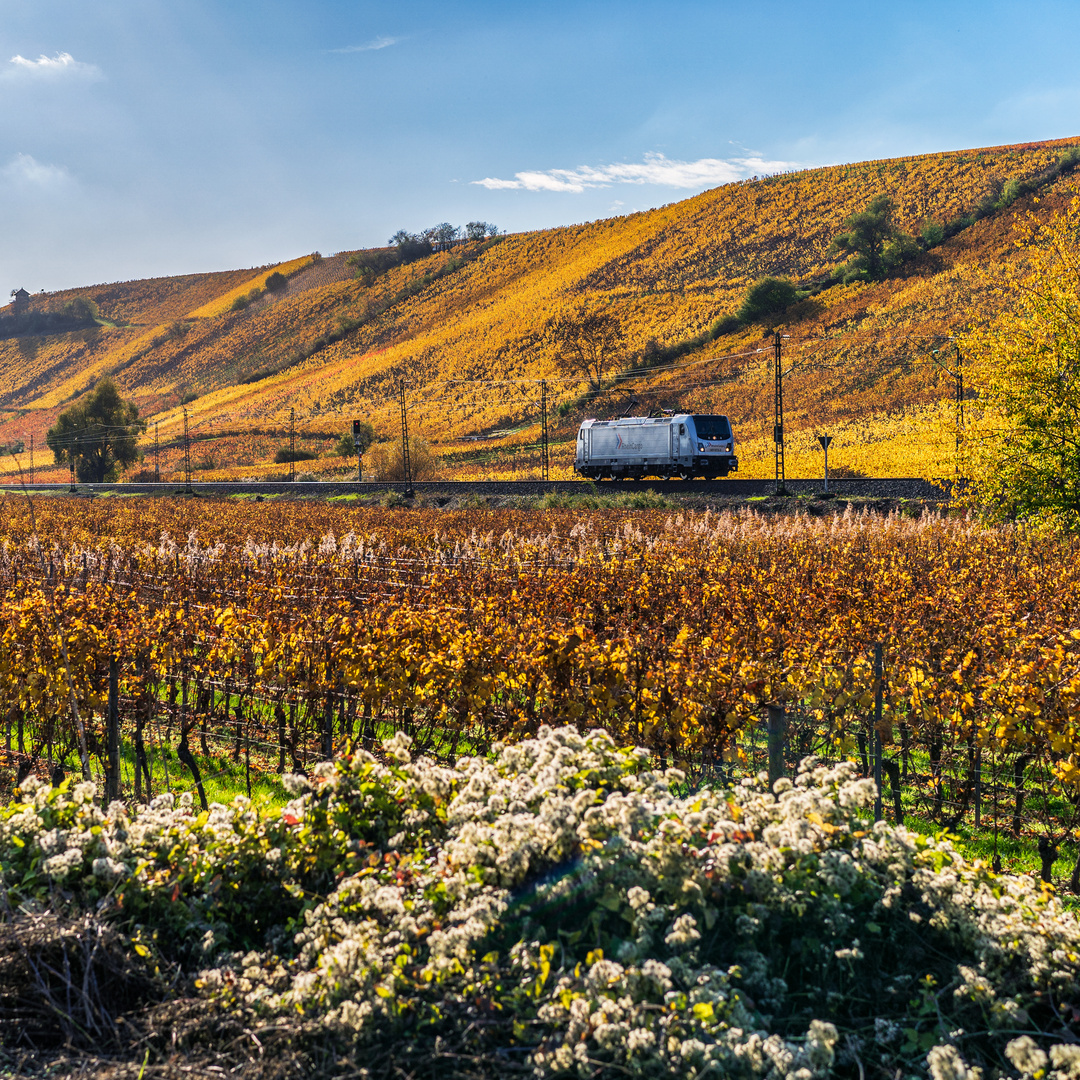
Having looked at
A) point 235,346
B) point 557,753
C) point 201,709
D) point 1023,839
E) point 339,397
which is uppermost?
point 235,346

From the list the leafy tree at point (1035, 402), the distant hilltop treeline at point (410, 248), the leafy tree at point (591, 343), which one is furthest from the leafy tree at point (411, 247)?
the leafy tree at point (1035, 402)

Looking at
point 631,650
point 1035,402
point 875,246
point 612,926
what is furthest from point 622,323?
point 612,926

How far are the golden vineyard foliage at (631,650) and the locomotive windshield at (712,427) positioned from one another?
2625 centimetres

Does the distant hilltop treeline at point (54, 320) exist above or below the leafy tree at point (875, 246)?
above

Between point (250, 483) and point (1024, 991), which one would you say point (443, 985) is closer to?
point (1024, 991)

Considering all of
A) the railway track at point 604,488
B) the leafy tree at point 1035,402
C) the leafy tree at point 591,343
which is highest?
the leafy tree at point 591,343

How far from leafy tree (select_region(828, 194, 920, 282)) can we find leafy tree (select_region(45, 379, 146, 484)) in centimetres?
6163

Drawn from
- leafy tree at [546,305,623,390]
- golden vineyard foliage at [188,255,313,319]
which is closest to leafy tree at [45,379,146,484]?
leafy tree at [546,305,623,390]

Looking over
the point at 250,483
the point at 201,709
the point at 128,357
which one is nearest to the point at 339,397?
the point at 250,483

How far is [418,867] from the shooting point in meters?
3.56

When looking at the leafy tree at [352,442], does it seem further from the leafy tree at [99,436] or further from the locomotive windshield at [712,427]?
the locomotive windshield at [712,427]

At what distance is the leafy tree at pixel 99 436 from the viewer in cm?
7225

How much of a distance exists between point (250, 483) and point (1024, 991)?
168 feet

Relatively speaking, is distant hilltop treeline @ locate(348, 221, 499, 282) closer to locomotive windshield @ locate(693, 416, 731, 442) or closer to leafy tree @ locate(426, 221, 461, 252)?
leafy tree @ locate(426, 221, 461, 252)
